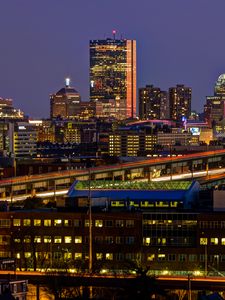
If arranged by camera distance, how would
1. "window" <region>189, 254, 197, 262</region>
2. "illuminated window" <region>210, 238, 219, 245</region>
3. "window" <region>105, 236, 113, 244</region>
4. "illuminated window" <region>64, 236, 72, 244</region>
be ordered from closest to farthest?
"window" <region>189, 254, 197, 262</region> < "illuminated window" <region>210, 238, 219, 245</region> < "window" <region>105, 236, 113, 244</region> < "illuminated window" <region>64, 236, 72, 244</region>

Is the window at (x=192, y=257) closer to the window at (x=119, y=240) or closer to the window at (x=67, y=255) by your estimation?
the window at (x=119, y=240)

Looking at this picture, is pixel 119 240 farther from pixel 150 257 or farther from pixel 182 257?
pixel 182 257

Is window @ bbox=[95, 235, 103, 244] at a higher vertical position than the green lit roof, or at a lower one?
lower

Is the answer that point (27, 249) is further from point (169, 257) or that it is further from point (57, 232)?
point (169, 257)

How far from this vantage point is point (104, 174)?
262ft

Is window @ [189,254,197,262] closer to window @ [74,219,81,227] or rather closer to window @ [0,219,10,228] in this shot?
window @ [74,219,81,227]

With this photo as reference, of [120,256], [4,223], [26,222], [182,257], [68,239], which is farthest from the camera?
[4,223]

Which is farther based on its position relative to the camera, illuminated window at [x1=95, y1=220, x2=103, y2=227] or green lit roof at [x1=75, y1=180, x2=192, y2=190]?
green lit roof at [x1=75, y1=180, x2=192, y2=190]

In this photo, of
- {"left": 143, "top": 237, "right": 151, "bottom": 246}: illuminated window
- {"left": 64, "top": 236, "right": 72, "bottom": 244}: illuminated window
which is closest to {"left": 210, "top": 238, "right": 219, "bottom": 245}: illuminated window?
{"left": 143, "top": 237, "right": 151, "bottom": 246}: illuminated window

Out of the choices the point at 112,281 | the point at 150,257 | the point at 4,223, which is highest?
the point at 4,223

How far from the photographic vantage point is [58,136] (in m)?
181

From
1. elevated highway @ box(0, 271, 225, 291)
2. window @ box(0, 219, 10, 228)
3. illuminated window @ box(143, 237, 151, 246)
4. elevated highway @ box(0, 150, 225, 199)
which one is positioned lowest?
elevated highway @ box(0, 271, 225, 291)

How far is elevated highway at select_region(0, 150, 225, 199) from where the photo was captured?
71088 millimetres

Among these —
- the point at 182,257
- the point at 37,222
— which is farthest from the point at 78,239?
the point at 182,257
